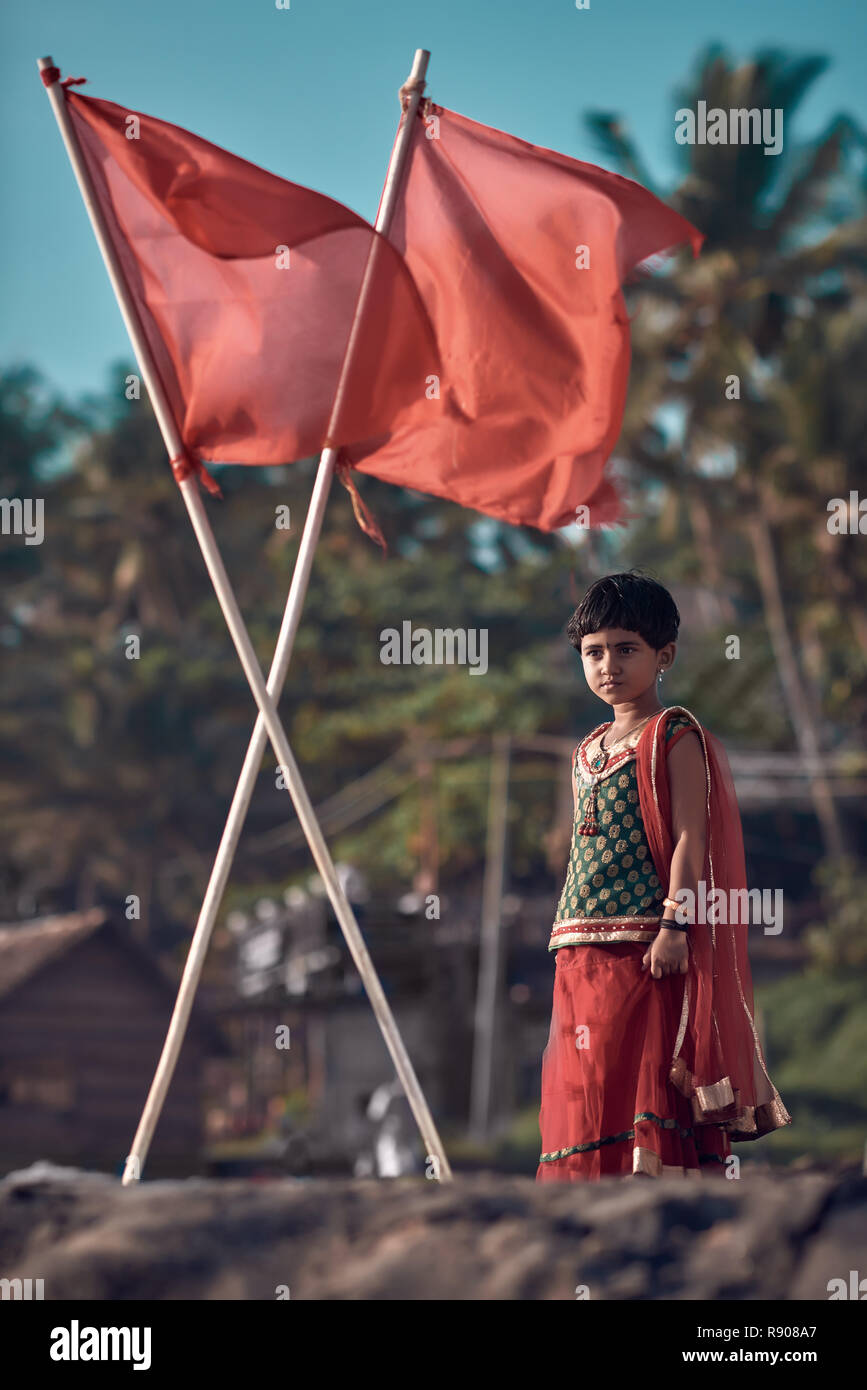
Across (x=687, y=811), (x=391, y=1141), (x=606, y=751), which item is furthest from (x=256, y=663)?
(x=391, y=1141)

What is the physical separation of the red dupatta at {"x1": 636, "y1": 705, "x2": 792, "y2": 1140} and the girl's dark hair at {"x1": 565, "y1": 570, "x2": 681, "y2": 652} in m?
0.21

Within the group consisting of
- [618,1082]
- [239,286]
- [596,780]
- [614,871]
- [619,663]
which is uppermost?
[239,286]

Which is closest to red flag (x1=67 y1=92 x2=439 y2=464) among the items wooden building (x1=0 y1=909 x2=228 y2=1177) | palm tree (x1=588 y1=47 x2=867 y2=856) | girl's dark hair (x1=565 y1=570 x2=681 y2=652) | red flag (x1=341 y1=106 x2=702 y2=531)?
red flag (x1=341 y1=106 x2=702 y2=531)

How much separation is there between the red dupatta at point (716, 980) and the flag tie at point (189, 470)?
168cm

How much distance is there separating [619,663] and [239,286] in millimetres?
1902

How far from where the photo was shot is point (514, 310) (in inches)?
202

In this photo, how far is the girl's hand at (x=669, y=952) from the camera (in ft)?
11.9

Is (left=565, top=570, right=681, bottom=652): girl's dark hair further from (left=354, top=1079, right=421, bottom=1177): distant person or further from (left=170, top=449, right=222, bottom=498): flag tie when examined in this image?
(left=354, top=1079, right=421, bottom=1177): distant person

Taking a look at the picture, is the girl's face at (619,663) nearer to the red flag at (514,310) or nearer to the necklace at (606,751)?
the necklace at (606,751)

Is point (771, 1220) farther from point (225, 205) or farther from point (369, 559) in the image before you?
point (369, 559)

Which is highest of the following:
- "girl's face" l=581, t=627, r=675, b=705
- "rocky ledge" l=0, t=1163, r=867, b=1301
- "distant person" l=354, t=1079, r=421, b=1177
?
"girl's face" l=581, t=627, r=675, b=705

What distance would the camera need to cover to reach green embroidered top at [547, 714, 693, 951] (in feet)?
12.4

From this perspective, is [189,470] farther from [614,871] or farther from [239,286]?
[614,871]

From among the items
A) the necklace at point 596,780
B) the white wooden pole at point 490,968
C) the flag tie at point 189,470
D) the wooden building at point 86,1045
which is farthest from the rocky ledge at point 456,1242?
the wooden building at point 86,1045
